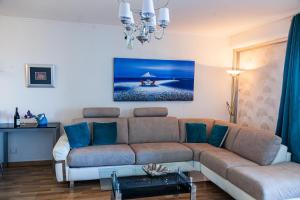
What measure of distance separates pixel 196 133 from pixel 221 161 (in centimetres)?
108

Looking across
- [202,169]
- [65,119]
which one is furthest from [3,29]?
[202,169]

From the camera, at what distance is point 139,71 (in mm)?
4520

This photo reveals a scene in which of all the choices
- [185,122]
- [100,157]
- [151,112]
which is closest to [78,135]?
[100,157]

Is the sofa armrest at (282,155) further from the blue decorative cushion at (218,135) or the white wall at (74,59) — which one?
the white wall at (74,59)

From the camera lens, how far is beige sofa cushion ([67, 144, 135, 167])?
3.30m

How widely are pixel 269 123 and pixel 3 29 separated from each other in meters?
4.43

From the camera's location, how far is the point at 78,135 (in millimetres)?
3641

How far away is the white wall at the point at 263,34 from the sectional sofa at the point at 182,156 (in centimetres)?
148

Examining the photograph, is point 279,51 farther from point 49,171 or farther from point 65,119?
point 49,171

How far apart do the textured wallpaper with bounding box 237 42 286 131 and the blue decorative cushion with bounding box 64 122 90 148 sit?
2.83 meters

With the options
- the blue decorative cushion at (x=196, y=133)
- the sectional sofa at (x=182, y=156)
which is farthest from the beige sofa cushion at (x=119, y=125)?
the blue decorative cushion at (x=196, y=133)

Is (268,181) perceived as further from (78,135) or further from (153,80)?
(153,80)

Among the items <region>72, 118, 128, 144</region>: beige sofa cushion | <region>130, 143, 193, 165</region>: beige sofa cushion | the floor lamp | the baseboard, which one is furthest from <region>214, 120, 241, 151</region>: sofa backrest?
the baseboard

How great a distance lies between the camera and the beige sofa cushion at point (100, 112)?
408 centimetres
